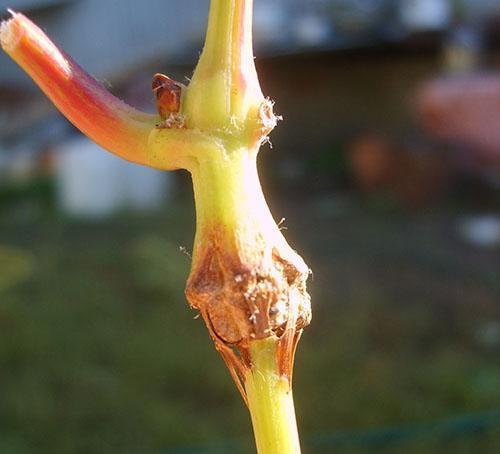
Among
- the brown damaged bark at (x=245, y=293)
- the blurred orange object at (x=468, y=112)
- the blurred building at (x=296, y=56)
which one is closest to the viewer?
the brown damaged bark at (x=245, y=293)

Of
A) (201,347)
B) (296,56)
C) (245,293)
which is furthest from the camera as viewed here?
(296,56)

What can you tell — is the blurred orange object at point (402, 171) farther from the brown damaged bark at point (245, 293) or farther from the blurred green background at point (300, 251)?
the brown damaged bark at point (245, 293)

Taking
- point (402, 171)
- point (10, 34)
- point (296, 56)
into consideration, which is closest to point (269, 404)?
point (10, 34)

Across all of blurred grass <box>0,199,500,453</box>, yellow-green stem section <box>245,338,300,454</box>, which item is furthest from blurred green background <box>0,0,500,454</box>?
yellow-green stem section <box>245,338,300,454</box>

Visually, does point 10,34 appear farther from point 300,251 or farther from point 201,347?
point 300,251

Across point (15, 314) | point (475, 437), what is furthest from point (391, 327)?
point (15, 314)

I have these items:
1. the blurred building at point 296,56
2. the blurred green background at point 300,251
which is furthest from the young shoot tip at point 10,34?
the blurred building at point 296,56

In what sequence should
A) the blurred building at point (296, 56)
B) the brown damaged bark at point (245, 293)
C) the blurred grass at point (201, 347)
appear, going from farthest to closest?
the blurred building at point (296, 56), the blurred grass at point (201, 347), the brown damaged bark at point (245, 293)
